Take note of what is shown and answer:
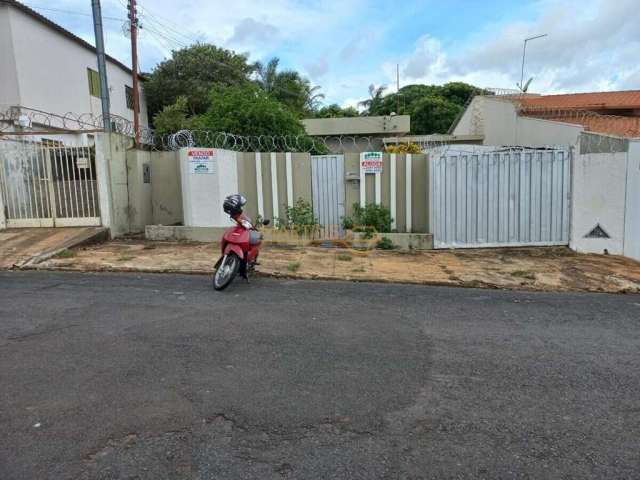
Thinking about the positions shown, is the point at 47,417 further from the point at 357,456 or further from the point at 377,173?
the point at 377,173

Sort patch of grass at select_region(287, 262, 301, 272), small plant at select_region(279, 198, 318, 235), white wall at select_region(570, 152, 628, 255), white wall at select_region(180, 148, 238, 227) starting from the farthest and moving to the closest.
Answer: small plant at select_region(279, 198, 318, 235)
white wall at select_region(180, 148, 238, 227)
white wall at select_region(570, 152, 628, 255)
patch of grass at select_region(287, 262, 301, 272)

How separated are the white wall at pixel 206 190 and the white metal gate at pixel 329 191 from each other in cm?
178

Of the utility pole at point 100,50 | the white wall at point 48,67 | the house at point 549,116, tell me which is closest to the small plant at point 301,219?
the utility pole at point 100,50

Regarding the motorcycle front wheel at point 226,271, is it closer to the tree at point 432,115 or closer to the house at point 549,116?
the house at point 549,116

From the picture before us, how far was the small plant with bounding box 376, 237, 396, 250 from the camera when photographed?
9.52m

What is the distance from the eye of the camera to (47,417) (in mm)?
2924

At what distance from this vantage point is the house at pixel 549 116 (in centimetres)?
1495

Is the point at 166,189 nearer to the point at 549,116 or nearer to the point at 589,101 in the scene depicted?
the point at 549,116

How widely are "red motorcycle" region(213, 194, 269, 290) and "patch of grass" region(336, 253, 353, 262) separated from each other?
6.86ft

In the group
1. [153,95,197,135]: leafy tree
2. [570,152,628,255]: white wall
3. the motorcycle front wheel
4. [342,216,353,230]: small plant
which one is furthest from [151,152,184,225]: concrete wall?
[153,95,197,135]: leafy tree

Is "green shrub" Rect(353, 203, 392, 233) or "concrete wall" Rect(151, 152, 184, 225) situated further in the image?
"concrete wall" Rect(151, 152, 184, 225)

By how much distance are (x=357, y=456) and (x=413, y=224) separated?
8050mm

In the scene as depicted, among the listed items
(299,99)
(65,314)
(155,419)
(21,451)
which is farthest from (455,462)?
(299,99)

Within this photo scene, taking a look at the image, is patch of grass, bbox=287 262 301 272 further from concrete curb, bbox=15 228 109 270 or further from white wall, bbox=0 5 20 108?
white wall, bbox=0 5 20 108
